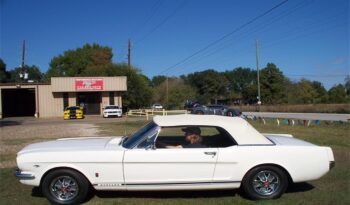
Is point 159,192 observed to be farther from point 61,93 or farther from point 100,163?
point 61,93

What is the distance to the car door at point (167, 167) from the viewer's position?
19.6 feet

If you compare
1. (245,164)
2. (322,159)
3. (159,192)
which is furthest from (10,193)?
(322,159)

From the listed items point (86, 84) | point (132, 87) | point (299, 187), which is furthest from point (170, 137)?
point (132, 87)

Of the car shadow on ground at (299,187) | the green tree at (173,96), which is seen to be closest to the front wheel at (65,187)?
the car shadow on ground at (299,187)

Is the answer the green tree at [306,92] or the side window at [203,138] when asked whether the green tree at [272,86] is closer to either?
the green tree at [306,92]

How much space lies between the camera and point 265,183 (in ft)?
20.3

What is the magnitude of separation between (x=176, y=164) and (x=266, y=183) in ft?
4.83

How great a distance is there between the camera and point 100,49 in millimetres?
82438

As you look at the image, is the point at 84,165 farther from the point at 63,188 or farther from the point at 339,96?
the point at 339,96

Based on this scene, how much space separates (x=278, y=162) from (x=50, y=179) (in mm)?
3532

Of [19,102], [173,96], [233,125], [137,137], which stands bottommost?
[137,137]

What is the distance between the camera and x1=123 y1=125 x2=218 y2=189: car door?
596 centimetres

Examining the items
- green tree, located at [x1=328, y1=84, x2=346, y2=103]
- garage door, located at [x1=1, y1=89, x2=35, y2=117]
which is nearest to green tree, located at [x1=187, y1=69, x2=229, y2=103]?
green tree, located at [x1=328, y1=84, x2=346, y2=103]

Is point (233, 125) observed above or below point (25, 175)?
above
